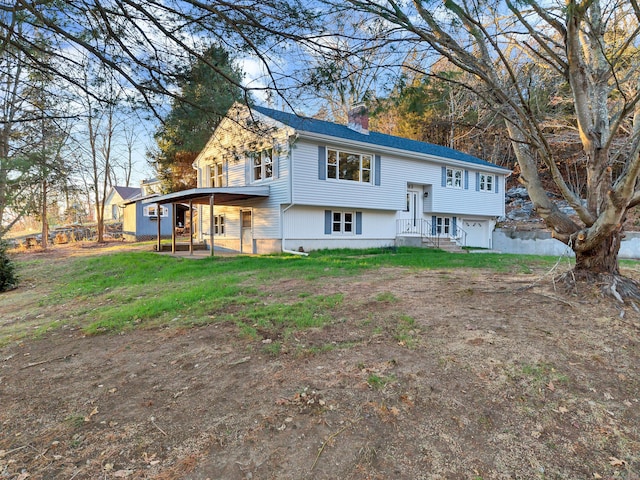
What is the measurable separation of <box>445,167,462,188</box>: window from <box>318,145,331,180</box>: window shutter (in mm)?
7378

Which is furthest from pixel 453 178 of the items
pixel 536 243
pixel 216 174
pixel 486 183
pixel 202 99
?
pixel 202 99

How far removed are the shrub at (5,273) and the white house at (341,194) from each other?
532 cm

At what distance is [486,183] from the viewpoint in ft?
64.6

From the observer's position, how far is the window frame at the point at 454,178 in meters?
18.0

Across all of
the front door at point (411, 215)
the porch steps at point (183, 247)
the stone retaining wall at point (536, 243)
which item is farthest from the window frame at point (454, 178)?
the porch steps at point (183, 247)

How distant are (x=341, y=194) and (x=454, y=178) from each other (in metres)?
7.36

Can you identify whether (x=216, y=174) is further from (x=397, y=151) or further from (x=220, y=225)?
(x=397, y=151)

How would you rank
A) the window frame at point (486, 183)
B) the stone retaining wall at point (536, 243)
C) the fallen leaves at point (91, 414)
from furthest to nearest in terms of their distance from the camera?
the window frame at point (486, 183) → the stone retaining wall at point (536, 243) → the fallen leaves at point (91, 414)

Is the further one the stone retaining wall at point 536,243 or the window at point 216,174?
the window at point 216,174

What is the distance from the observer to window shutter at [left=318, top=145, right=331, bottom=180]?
13.8 meters

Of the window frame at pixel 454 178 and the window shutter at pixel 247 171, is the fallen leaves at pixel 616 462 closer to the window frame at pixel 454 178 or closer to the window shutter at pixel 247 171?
the window shutter at pixel 247 171

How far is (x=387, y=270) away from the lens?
8711 millimetres

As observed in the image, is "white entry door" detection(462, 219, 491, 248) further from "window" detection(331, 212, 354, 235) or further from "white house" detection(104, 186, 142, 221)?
"white house" detection(104, 186, 142, 221)

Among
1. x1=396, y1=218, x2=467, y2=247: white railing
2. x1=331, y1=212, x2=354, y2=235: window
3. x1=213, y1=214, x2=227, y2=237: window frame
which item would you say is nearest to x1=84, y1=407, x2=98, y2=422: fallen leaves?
x1=331, y1=212, x2=354, y2=235: window
